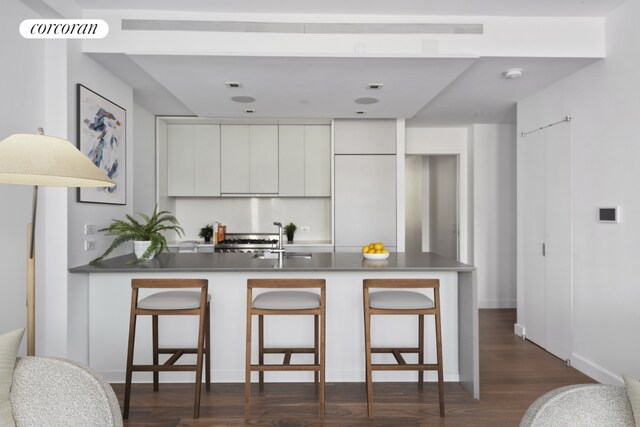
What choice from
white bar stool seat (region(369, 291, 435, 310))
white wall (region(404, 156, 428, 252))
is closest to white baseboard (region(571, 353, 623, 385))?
white bar stool seat (region(369, 291, 435, 310))

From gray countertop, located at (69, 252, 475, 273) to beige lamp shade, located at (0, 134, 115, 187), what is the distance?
1243 millimetres

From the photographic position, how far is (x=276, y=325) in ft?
10.5

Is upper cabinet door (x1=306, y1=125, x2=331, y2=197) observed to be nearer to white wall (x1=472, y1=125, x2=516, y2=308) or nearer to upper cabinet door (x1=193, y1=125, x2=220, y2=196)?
upper cabinet door (x1=193, y1=125, x2=220, y2=196)

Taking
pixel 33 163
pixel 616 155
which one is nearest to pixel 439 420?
pixel 616 155

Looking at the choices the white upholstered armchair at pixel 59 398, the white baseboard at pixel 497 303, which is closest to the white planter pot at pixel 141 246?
the white upholstered armchair at pixel 59 398

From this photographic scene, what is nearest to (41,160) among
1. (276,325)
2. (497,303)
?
(276,325)

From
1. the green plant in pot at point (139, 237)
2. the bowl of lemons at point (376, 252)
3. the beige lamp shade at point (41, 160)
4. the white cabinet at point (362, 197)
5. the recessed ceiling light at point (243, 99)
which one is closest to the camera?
the beige lamp shade at point (41, 160)

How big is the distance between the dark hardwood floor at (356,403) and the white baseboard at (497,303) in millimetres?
2272

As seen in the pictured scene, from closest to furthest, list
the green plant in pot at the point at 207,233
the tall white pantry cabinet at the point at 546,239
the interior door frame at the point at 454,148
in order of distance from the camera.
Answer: the tall white pantry cabinet at the point at 546,239 < the green plant in pot at the point at 207,233 < the interior door frame at the point at 454,148

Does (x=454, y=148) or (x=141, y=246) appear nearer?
(x=141, y=246)

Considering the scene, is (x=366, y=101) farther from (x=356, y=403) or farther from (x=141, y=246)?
(x=356, y=403)

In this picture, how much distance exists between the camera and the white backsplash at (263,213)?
5.87m

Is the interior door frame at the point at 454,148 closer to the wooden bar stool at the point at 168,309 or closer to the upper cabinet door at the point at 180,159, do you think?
the upper cabinet door at the point at 180,159

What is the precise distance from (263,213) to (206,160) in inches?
42.4
